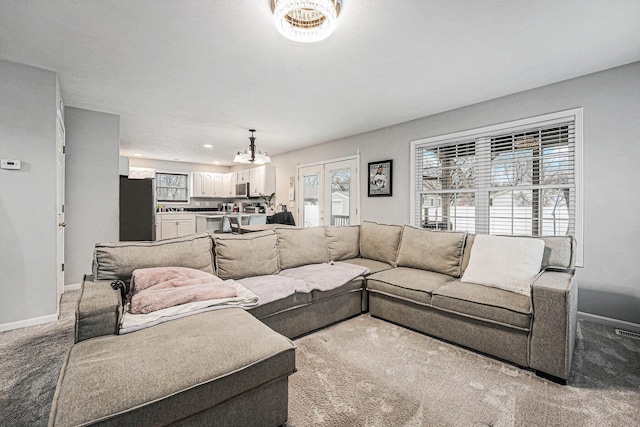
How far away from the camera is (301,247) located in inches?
123

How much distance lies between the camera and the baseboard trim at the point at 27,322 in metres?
2.69

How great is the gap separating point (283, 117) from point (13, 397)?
3886 mm

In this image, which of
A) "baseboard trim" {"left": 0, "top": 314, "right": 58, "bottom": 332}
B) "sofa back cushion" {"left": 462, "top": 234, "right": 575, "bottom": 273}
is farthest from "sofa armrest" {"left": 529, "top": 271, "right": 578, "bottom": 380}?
"baseboard trim" {"left": 0, "top": 314, "right": 58, "bottom": 332}

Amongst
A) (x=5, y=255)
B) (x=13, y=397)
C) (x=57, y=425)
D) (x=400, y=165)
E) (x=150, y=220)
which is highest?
(x=400, y=165)

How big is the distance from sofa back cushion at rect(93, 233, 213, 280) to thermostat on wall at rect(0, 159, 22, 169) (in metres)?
1.56

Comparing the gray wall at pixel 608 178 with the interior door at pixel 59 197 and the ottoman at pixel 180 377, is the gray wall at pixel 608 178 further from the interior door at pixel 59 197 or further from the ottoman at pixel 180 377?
the interior door at pixel 59 197

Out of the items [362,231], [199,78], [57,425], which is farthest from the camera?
[362,231]

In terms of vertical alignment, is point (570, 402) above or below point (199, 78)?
below

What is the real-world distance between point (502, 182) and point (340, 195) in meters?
2.84

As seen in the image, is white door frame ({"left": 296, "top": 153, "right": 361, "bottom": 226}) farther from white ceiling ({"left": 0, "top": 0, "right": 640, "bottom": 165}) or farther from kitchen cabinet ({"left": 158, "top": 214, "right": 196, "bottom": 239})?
kitchen cabinet ({"left": 158, "top": 214, "right": 196, "bottom": 239})

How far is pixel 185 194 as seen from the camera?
8750mm

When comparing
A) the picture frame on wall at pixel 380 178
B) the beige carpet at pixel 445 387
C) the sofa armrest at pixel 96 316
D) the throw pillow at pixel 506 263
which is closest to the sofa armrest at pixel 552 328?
the beige carpet at pixel 445 387

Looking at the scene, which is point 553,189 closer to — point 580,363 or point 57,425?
point 580,363

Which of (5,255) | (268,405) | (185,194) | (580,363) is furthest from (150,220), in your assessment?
(580,363)
